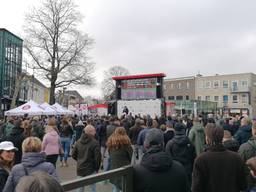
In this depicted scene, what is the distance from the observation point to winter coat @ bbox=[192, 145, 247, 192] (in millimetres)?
4320

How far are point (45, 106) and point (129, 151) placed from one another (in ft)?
56.5

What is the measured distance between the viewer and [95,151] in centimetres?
697

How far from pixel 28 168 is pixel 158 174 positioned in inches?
64.6

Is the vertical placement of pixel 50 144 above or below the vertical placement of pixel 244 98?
below

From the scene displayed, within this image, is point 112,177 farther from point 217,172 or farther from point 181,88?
point 181,88

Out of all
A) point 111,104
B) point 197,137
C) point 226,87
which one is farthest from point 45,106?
point 226,87

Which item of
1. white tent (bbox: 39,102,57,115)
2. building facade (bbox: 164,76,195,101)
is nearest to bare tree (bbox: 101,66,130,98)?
building facade (bbox: 164,76,195,101)

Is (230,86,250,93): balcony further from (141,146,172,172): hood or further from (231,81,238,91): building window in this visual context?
(141,146,172,172): hood

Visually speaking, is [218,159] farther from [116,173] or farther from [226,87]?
[226,87]

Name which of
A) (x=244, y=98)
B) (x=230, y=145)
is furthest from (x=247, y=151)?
(x=244, y=98)

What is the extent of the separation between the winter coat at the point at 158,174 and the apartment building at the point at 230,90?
241 feet

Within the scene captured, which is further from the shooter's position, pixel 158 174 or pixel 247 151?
pixel 247 151

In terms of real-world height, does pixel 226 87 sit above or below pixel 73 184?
above

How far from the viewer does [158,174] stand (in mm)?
3646
